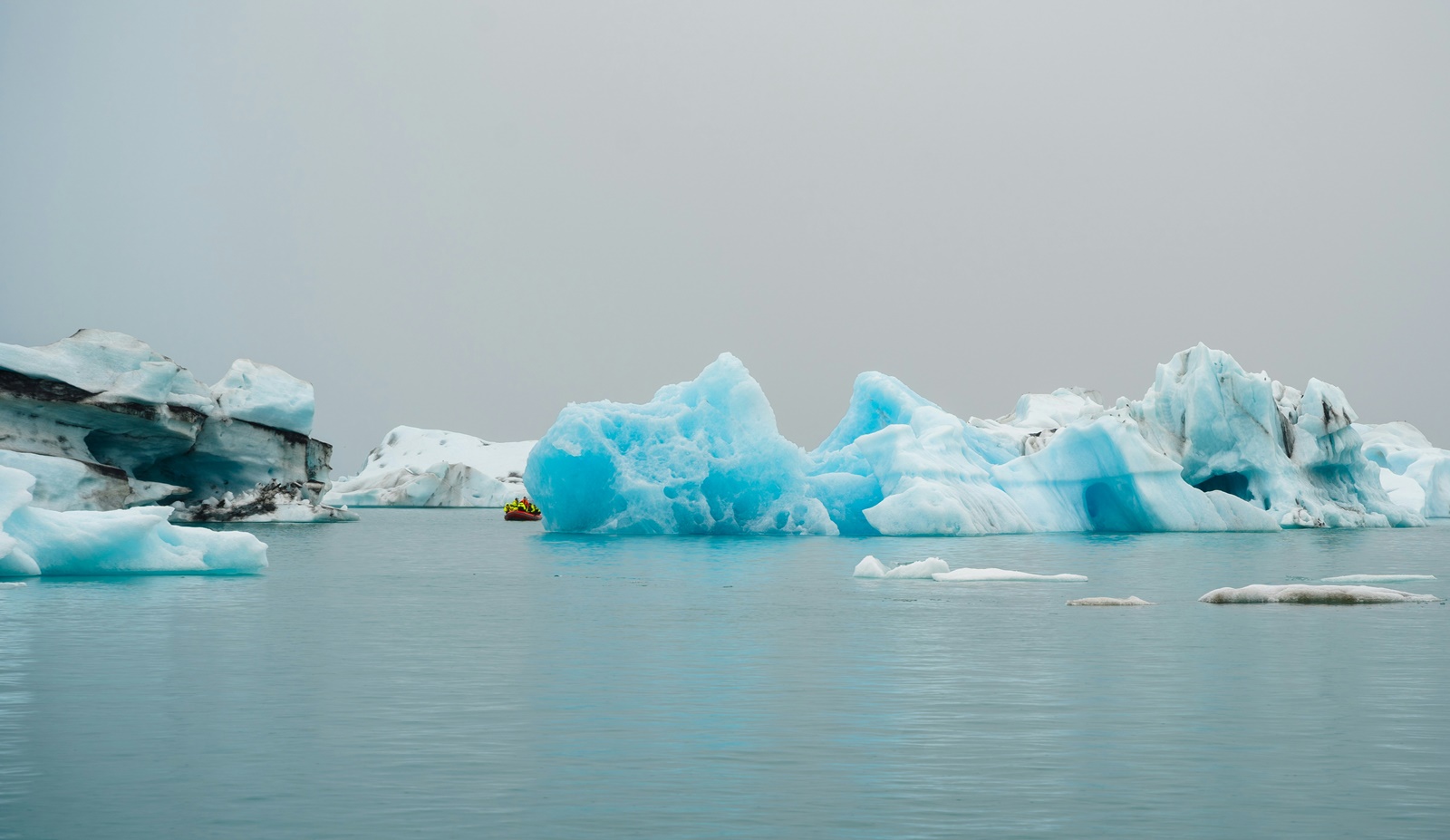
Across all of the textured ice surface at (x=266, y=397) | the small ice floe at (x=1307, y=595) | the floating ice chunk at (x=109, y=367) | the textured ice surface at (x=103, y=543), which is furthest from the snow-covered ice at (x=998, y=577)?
the textured ice surface at (x=266, y=397)

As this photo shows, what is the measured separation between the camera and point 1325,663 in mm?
9531

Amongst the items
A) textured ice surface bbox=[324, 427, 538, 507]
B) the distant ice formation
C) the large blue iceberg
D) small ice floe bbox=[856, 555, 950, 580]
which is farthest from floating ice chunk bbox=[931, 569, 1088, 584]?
textured ice surface bbox=[324, 427, 538, 507]

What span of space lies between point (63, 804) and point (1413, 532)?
34038mm

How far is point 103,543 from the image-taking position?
16.9 meters

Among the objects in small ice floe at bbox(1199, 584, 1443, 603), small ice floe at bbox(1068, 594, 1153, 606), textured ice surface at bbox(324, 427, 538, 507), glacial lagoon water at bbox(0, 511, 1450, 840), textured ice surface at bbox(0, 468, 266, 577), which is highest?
textured ice surface at bbox(324, 427, 538, 507)

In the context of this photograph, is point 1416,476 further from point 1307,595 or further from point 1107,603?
point 1107,603

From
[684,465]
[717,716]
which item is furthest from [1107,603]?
[684,465]

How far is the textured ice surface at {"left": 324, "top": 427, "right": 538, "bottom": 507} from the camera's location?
7181 centimetres

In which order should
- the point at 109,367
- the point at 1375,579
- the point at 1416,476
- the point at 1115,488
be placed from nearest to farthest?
the point at 1375,579
the point at 109,367
the point at 1115,488
the point at 1416,476

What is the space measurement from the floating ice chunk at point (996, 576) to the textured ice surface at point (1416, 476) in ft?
92.1

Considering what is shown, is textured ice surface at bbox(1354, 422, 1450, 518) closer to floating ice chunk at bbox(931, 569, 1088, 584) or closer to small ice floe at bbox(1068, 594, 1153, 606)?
floating ice chunk at bbox(931, 569, 1088, 584)

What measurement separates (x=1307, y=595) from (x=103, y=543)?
44.4 ft

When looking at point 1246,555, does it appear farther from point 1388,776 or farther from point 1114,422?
point 1388,776

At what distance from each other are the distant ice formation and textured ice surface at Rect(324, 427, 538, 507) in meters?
33.3
